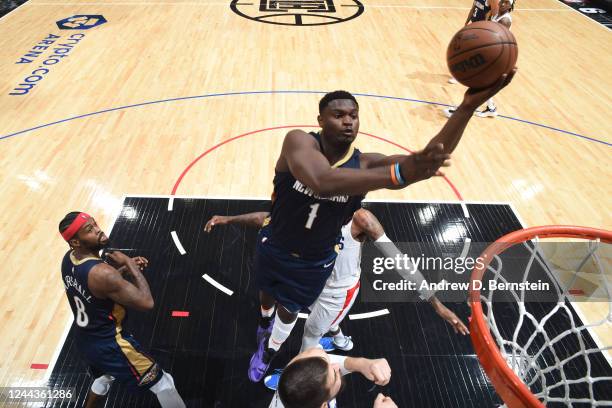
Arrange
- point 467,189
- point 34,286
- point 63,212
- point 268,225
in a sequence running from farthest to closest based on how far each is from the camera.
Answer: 1. point 467,189
2. point 63,212
3. point 34,286
4. point 268,225

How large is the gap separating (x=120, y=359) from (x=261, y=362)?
114 cm

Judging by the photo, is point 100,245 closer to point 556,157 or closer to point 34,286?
point 34,286

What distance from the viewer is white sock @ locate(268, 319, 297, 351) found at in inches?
135

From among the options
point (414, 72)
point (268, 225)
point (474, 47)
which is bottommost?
point (414, 72)

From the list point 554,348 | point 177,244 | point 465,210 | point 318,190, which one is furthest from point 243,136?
point 318,190

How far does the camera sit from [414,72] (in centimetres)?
907

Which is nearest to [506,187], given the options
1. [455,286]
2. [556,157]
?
[556,157]

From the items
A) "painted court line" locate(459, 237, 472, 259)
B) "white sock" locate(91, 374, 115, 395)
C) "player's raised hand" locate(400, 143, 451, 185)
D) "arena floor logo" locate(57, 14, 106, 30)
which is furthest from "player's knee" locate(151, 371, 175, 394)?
"arena floor logo" locate(57, 14, 106, 30)

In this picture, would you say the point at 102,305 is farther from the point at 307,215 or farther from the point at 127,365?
the point at 307,215

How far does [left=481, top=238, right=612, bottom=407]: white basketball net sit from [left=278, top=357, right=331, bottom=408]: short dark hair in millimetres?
1667

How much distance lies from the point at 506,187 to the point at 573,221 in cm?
91

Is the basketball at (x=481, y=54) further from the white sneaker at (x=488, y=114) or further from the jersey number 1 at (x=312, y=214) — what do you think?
the white sneaker at (x=488, y=114)

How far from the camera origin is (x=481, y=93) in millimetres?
1910

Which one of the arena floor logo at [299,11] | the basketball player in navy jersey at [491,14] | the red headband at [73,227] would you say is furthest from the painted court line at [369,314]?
the arena floor logo at [299,11]
